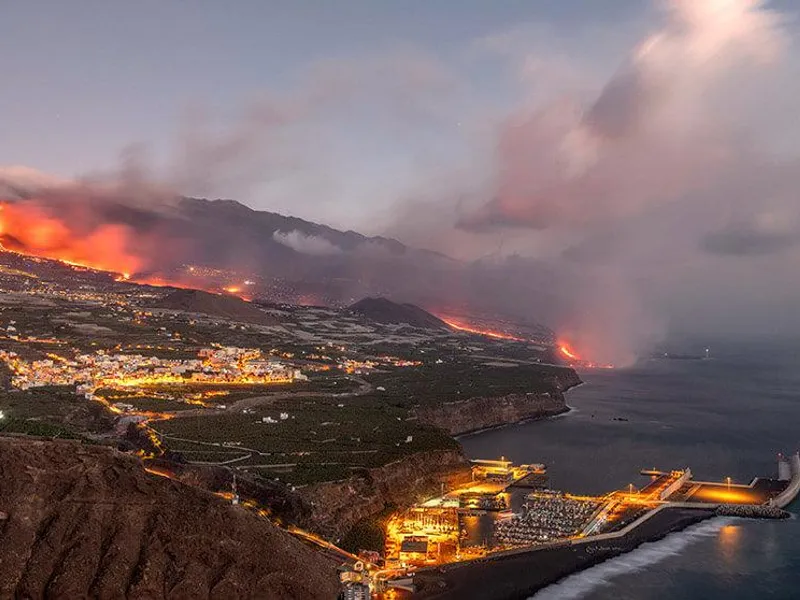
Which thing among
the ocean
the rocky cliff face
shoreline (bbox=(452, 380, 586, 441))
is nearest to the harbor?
the ocean

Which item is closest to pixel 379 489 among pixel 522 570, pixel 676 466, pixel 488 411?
pixel 522 570

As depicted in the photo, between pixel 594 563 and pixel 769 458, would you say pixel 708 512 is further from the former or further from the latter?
pixel 769 458

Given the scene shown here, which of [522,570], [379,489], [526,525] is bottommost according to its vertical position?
[522,570]

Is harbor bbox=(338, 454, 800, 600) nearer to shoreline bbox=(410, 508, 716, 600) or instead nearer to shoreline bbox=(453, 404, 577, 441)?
shoreline bbox=(410, 508, 716, 600)

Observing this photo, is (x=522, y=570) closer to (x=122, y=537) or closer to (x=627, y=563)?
(x=627, y=563)

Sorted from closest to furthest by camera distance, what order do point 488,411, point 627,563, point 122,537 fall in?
point 122,537
point 627,563
point 488,411

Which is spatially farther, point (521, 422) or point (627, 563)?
point (521, 422)

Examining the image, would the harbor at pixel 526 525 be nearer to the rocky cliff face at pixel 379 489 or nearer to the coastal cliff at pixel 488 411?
the rocky cliff face at pixel 379 489
